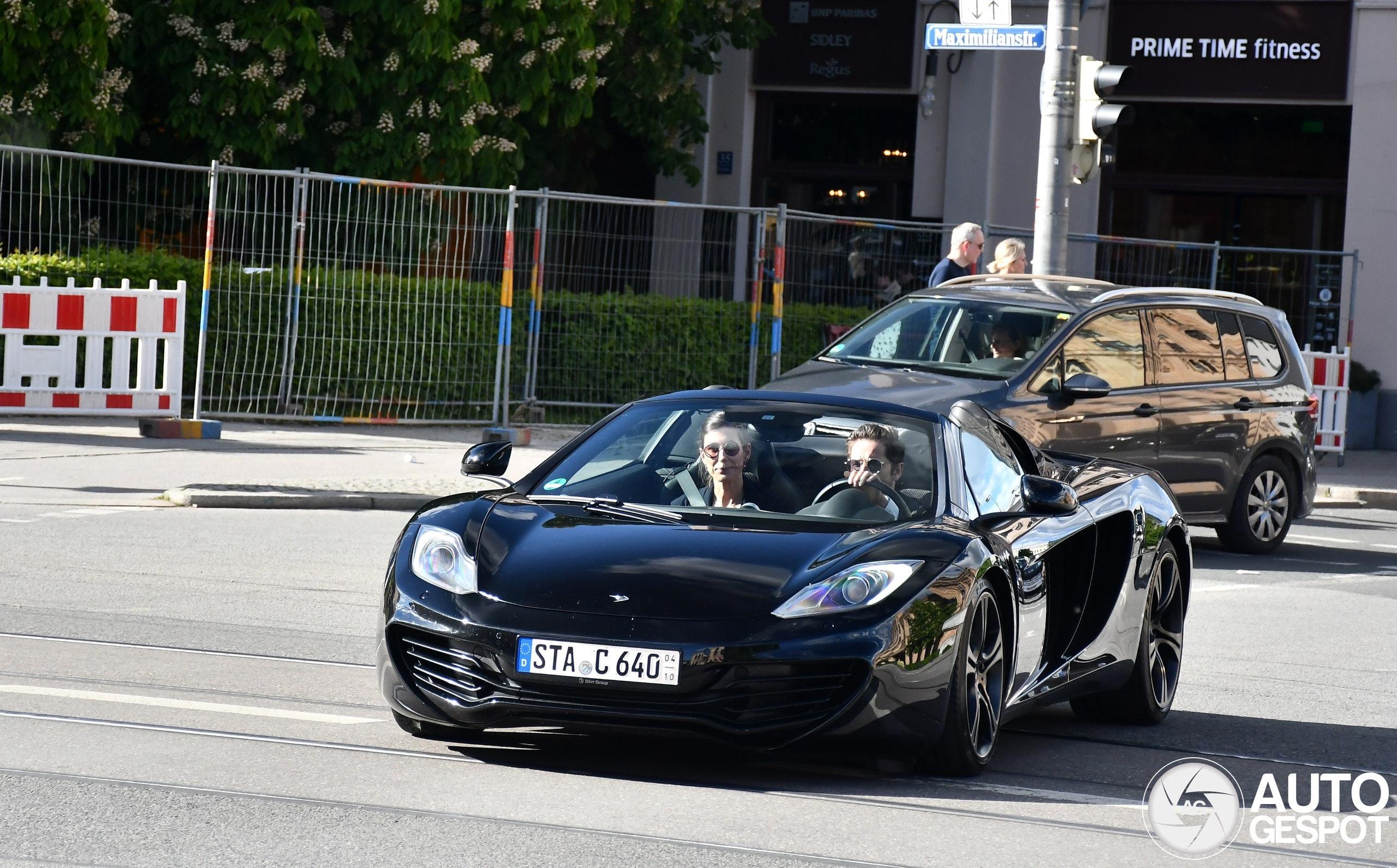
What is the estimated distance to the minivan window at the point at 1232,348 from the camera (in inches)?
543

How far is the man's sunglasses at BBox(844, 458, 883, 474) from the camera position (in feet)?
21.9

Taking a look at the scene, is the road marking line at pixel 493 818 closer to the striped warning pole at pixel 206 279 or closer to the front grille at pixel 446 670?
the front grille at pixel 446 670

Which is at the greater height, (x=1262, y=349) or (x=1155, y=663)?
(x=1262, y=349)

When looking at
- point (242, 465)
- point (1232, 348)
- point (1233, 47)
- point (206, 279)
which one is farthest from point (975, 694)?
point (1233, 47)

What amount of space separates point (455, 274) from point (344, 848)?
13.6 m

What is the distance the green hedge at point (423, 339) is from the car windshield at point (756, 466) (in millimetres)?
10632

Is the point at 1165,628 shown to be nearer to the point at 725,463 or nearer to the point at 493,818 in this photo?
the point at 725,463

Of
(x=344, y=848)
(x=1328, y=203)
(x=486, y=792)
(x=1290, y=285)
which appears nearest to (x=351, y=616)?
(x=486, y=792)

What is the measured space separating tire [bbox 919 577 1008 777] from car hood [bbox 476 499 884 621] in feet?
1.36

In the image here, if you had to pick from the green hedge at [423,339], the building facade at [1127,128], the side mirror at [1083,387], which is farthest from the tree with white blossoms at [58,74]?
the side mirror at [1083,387]

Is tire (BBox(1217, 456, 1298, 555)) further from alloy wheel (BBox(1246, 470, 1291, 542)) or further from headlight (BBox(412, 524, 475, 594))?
headlight (BBox(412, 524, 475, 594))

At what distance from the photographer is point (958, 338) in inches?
506

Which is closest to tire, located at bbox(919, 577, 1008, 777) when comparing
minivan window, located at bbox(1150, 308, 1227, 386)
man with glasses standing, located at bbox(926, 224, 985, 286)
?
minivan window, located at bbox(1150, 308, 1227, 386)

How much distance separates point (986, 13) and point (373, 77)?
7297 mm
